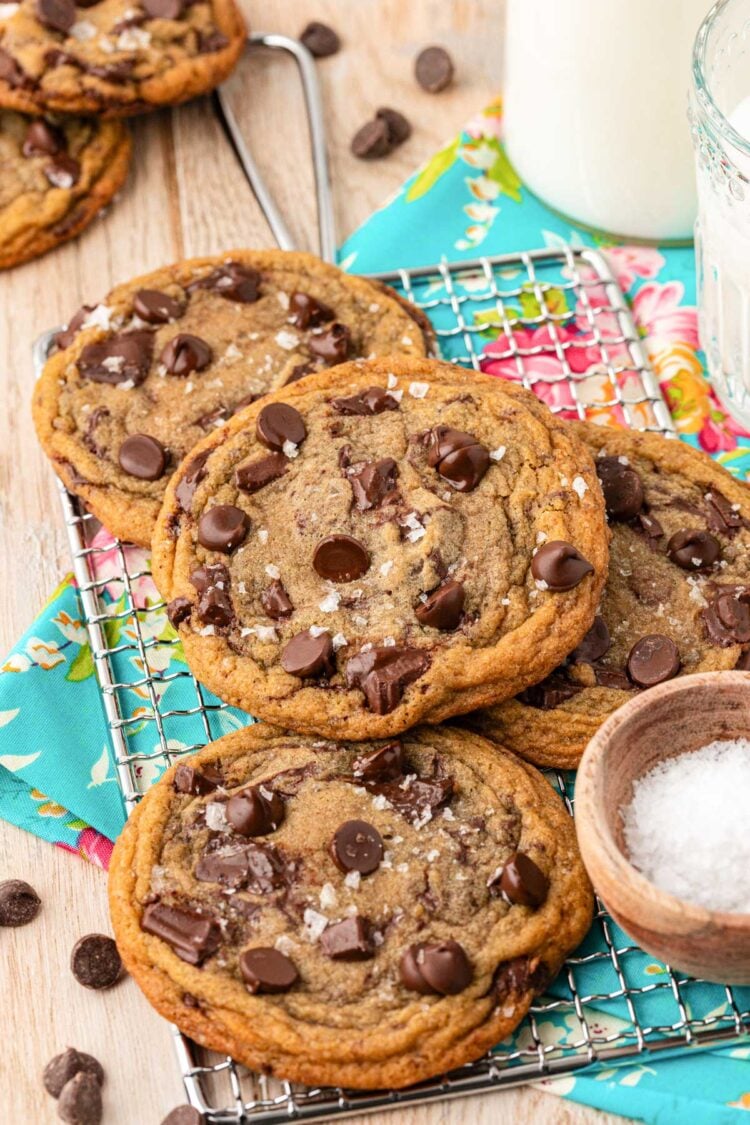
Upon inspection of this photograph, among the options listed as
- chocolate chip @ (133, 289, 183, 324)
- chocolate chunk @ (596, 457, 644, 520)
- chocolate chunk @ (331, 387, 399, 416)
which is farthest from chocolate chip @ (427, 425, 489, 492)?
chocolate chip @ (133, 289, 183, 324)

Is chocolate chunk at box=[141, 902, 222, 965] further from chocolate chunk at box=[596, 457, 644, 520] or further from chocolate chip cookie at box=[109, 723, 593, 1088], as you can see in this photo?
chocolate chunk at box=[596, 457, 644, 520]

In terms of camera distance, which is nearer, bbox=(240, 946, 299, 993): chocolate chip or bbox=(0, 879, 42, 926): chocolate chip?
bbox=(240, 946, 299, 993): chocolate chip

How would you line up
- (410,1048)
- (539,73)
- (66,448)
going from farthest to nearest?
(539,73) < (66,448) < (410,1048)

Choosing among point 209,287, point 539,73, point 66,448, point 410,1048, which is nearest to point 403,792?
point 410,1048

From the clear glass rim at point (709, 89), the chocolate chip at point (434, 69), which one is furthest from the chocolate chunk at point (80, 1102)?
the chocolate chip at point (434, 69)

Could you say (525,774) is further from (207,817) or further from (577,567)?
(207,817)

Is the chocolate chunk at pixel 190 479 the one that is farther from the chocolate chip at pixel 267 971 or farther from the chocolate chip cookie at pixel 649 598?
the chocolate chip at pixel 267 971

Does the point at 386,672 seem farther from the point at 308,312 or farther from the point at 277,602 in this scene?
the point at 308,312
